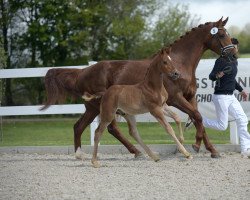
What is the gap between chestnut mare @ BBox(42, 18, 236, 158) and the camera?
9.66 metres

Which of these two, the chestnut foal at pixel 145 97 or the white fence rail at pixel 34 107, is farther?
the white fence rail at pixel 34 107

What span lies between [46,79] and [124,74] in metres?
1.50

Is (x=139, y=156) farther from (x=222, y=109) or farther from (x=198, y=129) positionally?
(x=222, y=109)

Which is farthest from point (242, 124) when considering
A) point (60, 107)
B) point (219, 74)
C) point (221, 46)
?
point (60, 107)

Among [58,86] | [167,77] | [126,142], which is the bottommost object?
[126,142]

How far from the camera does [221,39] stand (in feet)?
31.8

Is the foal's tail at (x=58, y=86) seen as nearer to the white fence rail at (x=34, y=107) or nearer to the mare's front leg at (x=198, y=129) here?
the white fence rail at (x=34, y=107)

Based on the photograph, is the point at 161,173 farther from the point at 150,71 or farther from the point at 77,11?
the point at 77,11

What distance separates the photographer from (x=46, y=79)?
10.6 meters

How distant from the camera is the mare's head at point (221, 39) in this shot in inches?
378

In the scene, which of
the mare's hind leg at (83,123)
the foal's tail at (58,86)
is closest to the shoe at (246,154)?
the mare's hind leg at (83,123)

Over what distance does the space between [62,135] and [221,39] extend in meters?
8.03

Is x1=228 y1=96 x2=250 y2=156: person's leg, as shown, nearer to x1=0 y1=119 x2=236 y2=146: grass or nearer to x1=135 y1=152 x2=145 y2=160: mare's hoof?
x1=135 y1=152 x2=145 y2=160: mare's hoof

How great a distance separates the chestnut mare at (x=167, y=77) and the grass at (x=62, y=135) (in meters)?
2.37
